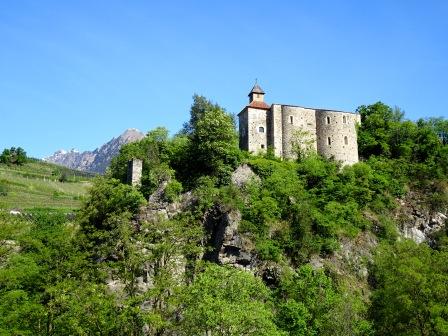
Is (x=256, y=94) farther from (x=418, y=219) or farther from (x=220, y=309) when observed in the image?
(x=220, y=309)

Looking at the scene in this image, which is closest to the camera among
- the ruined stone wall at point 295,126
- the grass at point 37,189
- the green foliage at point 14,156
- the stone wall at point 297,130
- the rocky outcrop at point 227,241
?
the rocky outcrop at point 227,241

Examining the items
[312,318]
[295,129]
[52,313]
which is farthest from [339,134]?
[52,313]

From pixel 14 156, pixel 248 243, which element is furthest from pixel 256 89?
pixel 14 156

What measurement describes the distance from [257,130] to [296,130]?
429 cm

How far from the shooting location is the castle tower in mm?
58719

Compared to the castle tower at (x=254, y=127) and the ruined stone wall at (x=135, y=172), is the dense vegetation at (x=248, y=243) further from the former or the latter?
the castle tower at (x=254, y=127)

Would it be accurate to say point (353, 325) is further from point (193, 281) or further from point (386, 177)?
point (386, 177)

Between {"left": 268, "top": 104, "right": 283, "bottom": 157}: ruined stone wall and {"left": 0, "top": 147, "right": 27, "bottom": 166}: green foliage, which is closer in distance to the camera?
{"left": 268, "top": 104, "right": 283, "bottom": 157}: ruined stone wall

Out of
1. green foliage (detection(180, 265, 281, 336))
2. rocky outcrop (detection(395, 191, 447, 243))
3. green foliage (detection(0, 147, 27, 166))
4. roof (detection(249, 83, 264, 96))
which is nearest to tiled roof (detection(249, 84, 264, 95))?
roof (detection(249, 83, 264, 96))

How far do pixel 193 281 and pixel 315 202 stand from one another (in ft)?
79.4

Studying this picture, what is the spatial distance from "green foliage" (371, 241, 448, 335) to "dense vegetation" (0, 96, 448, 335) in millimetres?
103

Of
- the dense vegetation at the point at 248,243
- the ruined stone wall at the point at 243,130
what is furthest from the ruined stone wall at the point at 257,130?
the dense vegetation at the point at 248,243

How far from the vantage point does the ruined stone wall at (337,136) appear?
5981 centimetres

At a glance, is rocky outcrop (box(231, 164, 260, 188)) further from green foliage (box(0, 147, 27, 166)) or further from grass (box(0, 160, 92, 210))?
green foliage (box(0, 147, 27, 166))
